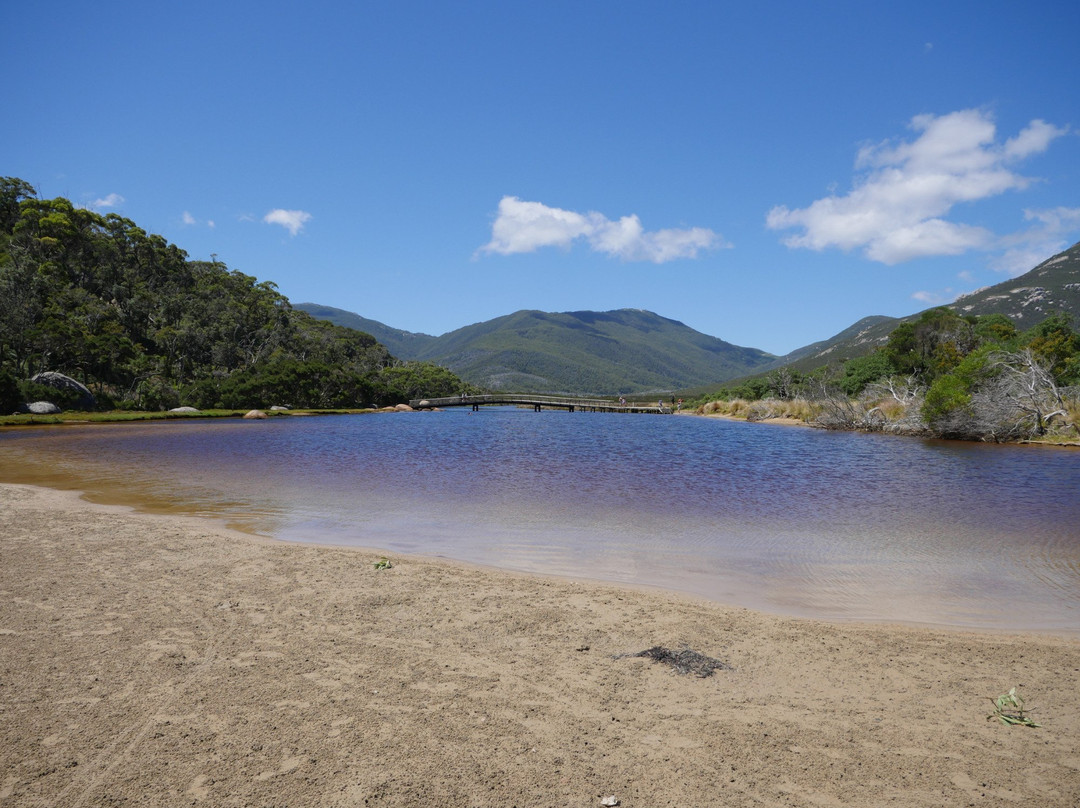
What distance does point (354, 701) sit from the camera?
4668 mm

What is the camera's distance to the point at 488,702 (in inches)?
186

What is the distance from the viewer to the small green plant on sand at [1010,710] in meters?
4.49

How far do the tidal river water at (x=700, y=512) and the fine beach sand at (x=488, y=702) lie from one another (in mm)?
1538

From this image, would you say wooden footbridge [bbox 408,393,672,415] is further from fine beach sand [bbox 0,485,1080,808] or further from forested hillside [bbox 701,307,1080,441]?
fine beach sand [bbox 0,485,1080,808]

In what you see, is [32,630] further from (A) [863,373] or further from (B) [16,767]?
(A) [863,373]

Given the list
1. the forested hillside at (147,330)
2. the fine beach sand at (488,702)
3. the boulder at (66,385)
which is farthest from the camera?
the forested hillside at (147,330)

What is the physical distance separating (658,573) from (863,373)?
220ft

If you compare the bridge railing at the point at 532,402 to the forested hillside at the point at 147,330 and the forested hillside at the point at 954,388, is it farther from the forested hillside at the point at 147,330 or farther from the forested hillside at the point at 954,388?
the forested hillside at the point at 954,388

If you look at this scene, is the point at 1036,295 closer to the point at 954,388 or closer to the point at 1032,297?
the point at 1032,297

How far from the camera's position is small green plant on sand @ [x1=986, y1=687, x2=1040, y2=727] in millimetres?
4488

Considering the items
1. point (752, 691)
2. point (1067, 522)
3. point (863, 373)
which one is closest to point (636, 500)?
point (1067, 522)

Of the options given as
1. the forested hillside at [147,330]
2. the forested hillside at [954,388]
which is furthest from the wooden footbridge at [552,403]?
the forested hillside at [954,388]

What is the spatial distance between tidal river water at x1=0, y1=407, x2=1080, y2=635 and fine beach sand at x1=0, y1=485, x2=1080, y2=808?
60.6 inches

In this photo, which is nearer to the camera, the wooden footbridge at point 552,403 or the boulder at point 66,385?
the boulder at point 66,385
